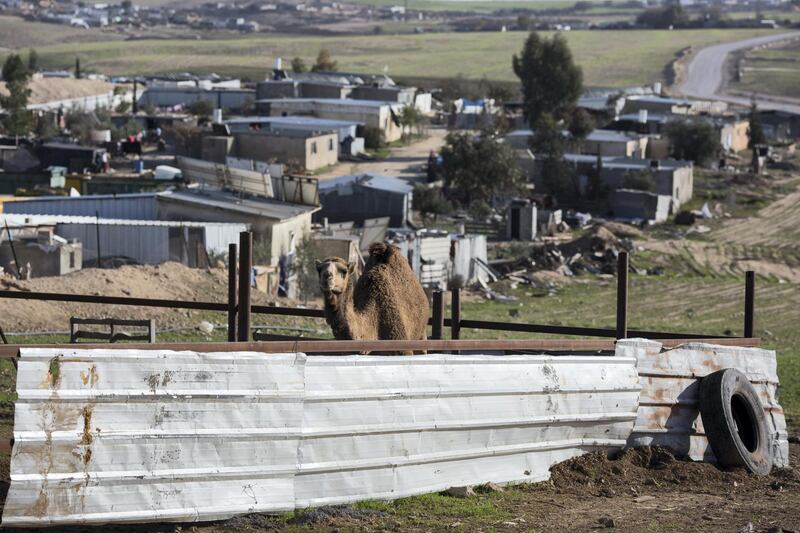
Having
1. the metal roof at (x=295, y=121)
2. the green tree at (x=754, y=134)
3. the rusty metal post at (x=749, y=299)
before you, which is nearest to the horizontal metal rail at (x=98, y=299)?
the rusty metal post at (x=749, y=299)

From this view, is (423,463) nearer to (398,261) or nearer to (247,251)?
(247,251)

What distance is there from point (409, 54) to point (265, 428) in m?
166

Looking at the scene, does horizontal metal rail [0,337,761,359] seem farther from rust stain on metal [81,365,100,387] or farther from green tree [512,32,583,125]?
green tree [512,32,583,125]

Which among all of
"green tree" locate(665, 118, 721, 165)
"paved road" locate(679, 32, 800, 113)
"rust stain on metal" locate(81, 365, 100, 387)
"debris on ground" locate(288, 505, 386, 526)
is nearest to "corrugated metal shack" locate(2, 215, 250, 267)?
"debris on ground" locate(288, 505, 386, 526)

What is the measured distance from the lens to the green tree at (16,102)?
6968cm

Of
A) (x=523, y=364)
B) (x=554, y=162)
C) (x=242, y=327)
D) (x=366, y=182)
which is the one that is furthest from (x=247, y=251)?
(x=554, y=162)

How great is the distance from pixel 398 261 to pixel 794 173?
6144 centimetres

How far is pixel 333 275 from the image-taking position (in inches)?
446

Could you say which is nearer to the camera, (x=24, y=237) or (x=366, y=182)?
(x=24, y=237)

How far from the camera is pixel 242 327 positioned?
10938 mm

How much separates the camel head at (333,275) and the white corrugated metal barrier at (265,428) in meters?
1.76

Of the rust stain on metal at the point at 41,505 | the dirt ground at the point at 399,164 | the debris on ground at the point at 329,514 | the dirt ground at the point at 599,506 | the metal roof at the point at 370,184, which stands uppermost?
the rust stain on metal at the point at 41,505

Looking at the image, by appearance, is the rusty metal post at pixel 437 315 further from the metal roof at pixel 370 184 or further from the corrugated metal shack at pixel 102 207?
the metal roof at pixel 370 184

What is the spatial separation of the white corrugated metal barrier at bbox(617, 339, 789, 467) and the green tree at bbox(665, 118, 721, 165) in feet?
196
